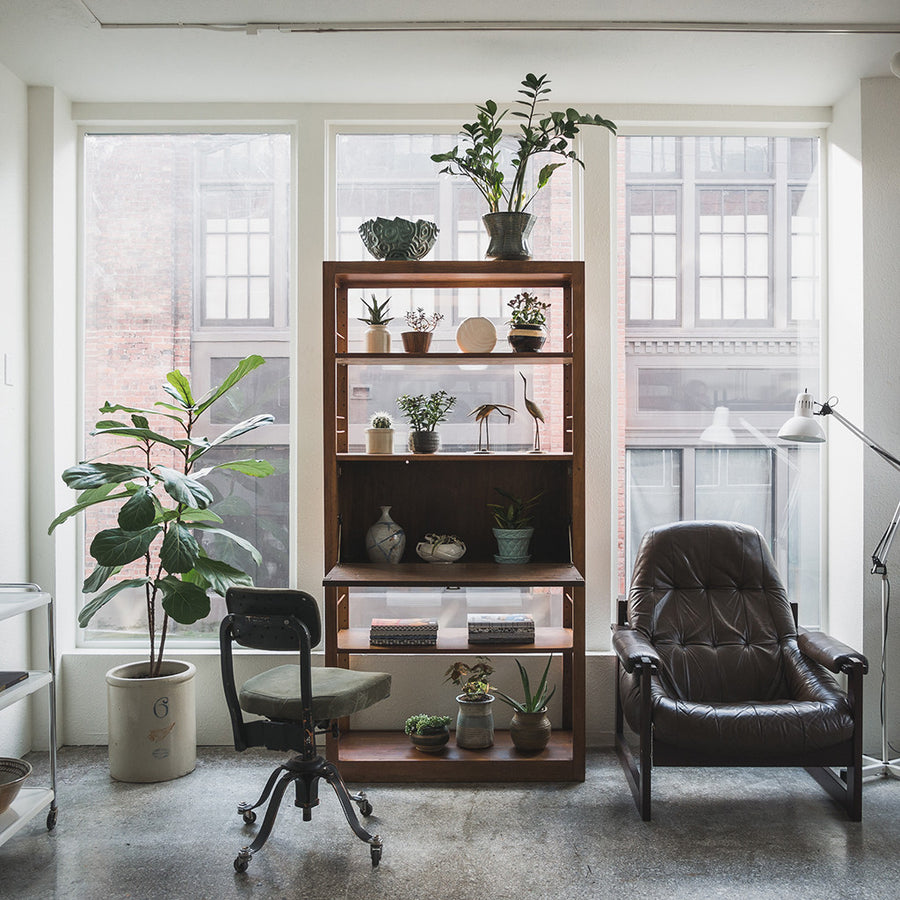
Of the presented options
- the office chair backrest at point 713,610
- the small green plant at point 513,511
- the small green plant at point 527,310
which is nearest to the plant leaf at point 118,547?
the small green plant at point 513,511

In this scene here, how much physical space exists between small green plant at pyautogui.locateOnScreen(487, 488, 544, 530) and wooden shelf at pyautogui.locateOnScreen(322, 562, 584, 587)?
0.18 meters

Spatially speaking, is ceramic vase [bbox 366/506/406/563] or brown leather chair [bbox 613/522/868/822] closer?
brown leather chair [bbox 613/522/868/822]

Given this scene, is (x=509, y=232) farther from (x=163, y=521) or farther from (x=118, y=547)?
(x=118, y=547)

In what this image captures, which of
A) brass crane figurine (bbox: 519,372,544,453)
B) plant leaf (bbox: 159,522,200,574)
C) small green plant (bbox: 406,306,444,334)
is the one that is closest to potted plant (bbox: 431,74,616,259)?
small green plant (bbox: 406,306,444,334)

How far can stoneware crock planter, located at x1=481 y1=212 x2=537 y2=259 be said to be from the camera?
365 cm

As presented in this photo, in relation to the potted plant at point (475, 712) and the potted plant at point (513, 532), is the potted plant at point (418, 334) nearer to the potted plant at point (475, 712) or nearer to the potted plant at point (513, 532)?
the potted plant at point (513, 532)

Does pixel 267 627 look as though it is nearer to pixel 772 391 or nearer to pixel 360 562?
pixel 360 562

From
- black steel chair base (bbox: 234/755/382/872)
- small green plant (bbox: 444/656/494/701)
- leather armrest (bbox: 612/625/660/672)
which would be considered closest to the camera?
black steel chair base (bbox: 234/755/382/872)

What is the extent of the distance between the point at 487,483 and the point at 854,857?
199cm

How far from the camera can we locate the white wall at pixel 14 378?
3.67m

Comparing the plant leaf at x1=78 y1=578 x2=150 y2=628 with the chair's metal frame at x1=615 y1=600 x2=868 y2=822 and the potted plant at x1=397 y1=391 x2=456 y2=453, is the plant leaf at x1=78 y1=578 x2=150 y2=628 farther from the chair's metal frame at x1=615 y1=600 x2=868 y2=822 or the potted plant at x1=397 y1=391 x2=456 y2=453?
the chair's metal frame at x1=615 y1=600 x2=868 y2=822

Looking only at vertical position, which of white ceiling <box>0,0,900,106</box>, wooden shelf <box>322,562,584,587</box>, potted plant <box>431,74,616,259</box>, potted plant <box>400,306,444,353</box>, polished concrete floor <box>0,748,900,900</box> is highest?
white ceiling <box>0,0,900,106</box>

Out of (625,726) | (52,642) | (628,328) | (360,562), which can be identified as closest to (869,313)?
(628,328)

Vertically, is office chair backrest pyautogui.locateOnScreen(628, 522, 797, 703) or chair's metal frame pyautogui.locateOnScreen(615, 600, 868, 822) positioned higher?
office chair backrest pyautogui.locateOnScreen(628, 522, 797, 703)
